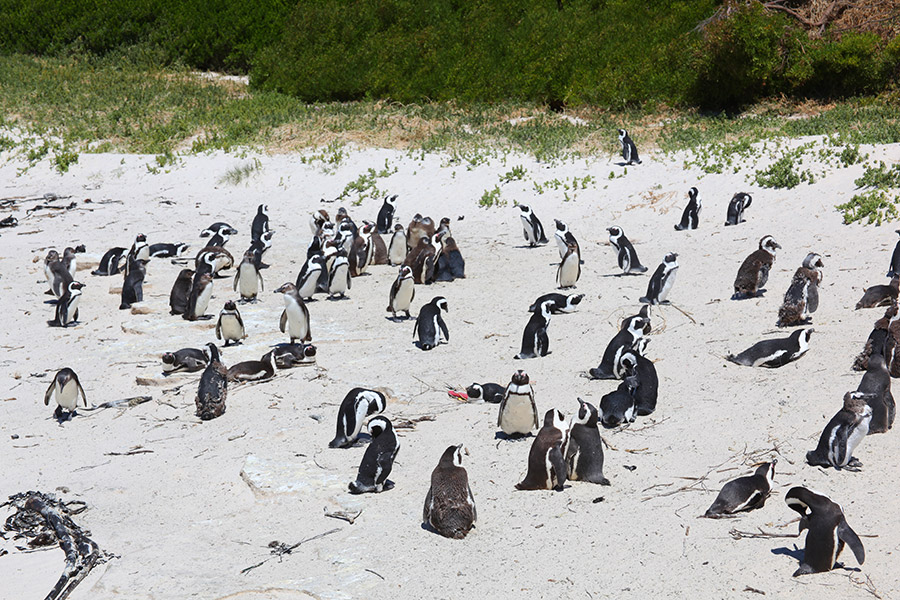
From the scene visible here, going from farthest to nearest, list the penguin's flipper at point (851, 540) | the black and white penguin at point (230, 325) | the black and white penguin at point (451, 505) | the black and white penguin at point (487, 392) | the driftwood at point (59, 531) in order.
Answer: the black and white penguin at point (230, 325) < the black and white penguin at point (487, 392) < the black and white penguin at point (451, 505) < the driftwood at point (59, 531) < the penguin's flipper at point (851, 540)

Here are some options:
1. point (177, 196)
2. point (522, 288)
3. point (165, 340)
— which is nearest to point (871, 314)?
point (522, 288)

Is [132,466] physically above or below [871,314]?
below

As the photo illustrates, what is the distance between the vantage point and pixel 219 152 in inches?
716

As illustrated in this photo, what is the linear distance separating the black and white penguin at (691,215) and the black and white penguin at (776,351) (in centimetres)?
554

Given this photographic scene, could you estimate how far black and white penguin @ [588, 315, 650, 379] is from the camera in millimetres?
7930

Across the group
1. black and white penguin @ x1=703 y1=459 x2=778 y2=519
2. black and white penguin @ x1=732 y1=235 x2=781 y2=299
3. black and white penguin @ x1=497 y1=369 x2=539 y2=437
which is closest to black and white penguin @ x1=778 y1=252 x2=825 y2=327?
black and white penguin @ x1=732 y1=235 x2=781 y2=299

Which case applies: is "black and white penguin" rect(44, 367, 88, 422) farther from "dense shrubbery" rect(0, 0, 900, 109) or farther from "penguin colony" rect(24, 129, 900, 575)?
"dense shrubbery" rect(0, 0, 900, 109)

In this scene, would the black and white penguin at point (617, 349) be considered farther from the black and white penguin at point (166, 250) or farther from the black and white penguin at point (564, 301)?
the black and white penguin at point (166, 250)

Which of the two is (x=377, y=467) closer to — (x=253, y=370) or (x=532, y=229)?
(x=253, y=370)

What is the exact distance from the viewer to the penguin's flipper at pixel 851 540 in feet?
15.4

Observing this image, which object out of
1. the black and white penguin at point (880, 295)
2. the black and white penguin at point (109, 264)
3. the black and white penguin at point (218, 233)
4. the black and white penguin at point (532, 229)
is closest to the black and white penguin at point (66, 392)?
the black and white penguin at point (109, 264)

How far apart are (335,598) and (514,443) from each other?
2304 millimetres

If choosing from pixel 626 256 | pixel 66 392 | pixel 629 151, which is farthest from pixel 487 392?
pixel 629 151

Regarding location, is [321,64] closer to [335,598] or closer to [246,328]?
[246,328]
